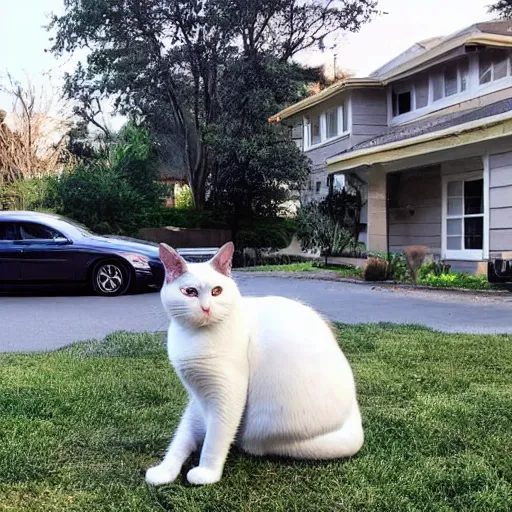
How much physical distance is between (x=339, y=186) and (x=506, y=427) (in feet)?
49.0

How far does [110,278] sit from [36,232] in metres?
1.45

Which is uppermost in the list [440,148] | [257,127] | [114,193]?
[257,127]

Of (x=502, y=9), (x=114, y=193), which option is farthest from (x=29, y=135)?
(x=502, y=9)

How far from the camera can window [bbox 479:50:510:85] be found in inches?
487

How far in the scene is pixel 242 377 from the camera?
6.59ft

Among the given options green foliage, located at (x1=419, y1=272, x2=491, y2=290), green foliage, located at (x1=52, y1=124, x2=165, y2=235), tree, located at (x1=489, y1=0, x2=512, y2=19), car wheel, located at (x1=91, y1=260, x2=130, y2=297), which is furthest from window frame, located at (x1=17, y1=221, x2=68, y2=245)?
tree, located at (x1=489, y1=0, x2=512, y2=19)

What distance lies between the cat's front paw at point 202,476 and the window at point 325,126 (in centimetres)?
1606

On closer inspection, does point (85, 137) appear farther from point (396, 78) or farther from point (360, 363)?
point (360, 363)

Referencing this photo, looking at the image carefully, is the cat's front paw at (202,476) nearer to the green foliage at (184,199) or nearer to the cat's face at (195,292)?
the cat's face at (195,292)

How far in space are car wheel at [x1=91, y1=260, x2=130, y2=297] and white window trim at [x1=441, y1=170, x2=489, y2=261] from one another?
620cm

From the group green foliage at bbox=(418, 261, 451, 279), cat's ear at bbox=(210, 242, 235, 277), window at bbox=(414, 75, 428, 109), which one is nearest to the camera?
cat's ear at bbox=(210, 242, 235, 277)

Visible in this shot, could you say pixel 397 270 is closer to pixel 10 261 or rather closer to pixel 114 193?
pixel 10 261

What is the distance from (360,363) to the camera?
160 inches

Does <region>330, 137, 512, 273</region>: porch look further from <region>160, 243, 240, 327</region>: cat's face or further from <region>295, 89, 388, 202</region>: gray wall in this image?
<region>160, 243, 240, 327</region>: cat's face
